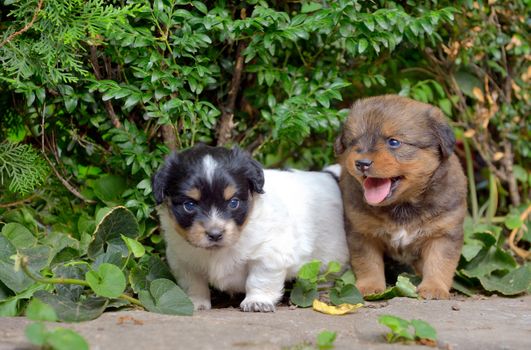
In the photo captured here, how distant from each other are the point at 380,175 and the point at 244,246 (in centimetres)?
111

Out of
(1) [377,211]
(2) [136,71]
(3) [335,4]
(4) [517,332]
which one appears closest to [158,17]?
(2) [136,71]

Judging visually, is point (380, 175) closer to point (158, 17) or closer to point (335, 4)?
point (335, 4)

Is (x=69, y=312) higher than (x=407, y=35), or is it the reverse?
(x=407, y=35)

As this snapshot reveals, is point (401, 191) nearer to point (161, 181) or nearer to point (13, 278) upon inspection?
point (161, 181)

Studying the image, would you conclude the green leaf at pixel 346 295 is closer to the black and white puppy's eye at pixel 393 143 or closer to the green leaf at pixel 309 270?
the green leaf at pixel 309 270

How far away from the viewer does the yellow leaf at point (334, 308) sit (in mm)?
5320

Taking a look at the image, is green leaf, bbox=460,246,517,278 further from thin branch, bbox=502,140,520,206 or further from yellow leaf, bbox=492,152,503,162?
thin branch, bbox=502,140,520,206

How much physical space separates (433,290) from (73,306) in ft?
8.79

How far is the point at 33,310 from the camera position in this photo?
421cm

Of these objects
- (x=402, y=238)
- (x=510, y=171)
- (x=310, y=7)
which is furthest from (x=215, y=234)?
(x=510, y=171)

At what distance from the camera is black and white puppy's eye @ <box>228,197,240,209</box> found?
5.33 meters

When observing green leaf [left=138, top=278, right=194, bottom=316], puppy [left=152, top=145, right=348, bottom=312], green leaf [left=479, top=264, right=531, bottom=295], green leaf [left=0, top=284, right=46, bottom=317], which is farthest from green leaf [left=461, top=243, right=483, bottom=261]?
green leaf [left=0, top=284, right=46, bottom=317]

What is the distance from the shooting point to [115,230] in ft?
19.0

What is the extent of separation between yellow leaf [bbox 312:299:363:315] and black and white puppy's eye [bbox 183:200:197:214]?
1.10 m
